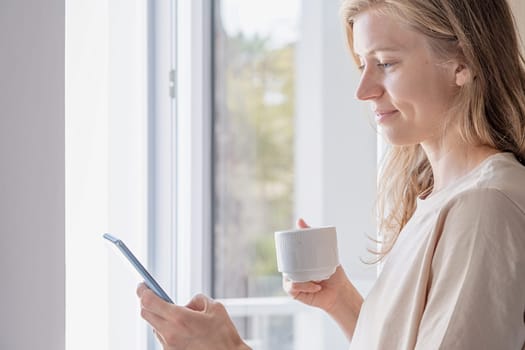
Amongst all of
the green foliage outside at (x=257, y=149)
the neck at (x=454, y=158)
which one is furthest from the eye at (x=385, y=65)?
the green foliage outside at (x=257, y=149)

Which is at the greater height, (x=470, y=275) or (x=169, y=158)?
(x=169, y=158)

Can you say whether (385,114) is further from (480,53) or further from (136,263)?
(136,263)

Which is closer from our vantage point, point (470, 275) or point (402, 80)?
point (470, 275)

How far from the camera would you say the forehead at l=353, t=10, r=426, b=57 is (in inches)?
36.1

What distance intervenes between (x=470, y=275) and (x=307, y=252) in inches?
11.7

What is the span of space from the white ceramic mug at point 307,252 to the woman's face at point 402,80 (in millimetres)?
177

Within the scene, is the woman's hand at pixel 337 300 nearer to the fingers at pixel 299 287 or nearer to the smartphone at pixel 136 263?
the fingers at pixel 299 287

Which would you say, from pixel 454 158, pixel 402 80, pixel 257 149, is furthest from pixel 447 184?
pixel 257 149

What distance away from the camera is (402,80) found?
3.04 ft

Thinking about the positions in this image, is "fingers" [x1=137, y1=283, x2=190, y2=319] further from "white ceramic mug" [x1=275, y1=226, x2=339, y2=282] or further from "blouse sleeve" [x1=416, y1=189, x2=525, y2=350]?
"blouse sleeve" [x1=416, y1=189, x2=525, y2=350]

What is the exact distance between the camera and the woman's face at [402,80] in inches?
36.2

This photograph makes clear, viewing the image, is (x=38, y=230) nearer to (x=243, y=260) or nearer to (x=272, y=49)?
(x=243, y=260)

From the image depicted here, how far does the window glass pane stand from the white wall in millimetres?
2211

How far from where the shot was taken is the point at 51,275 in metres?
0.82
